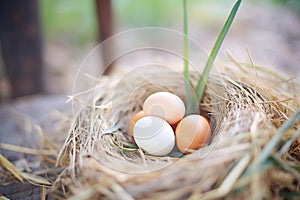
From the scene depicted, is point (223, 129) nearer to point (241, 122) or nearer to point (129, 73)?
point (241, 122)

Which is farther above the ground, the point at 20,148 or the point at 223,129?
the point at 223,129

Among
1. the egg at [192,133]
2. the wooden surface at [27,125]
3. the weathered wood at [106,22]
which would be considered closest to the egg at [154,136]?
the egg at [192,133]

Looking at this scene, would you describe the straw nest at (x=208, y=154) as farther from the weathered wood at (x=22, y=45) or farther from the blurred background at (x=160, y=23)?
the blurred background at (x=160, y=23)

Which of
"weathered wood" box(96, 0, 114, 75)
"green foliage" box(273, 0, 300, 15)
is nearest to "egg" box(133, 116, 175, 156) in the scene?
"weathered wood" box(96, 0, 114, 75)

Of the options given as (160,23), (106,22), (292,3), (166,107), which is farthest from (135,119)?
(292,3)

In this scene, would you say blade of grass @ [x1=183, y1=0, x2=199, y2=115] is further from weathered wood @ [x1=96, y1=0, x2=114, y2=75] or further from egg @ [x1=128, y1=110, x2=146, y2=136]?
weathered wood @ [x1=96, y1=0, x2=114, y2=75]

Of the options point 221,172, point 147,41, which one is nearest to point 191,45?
point 147,41
